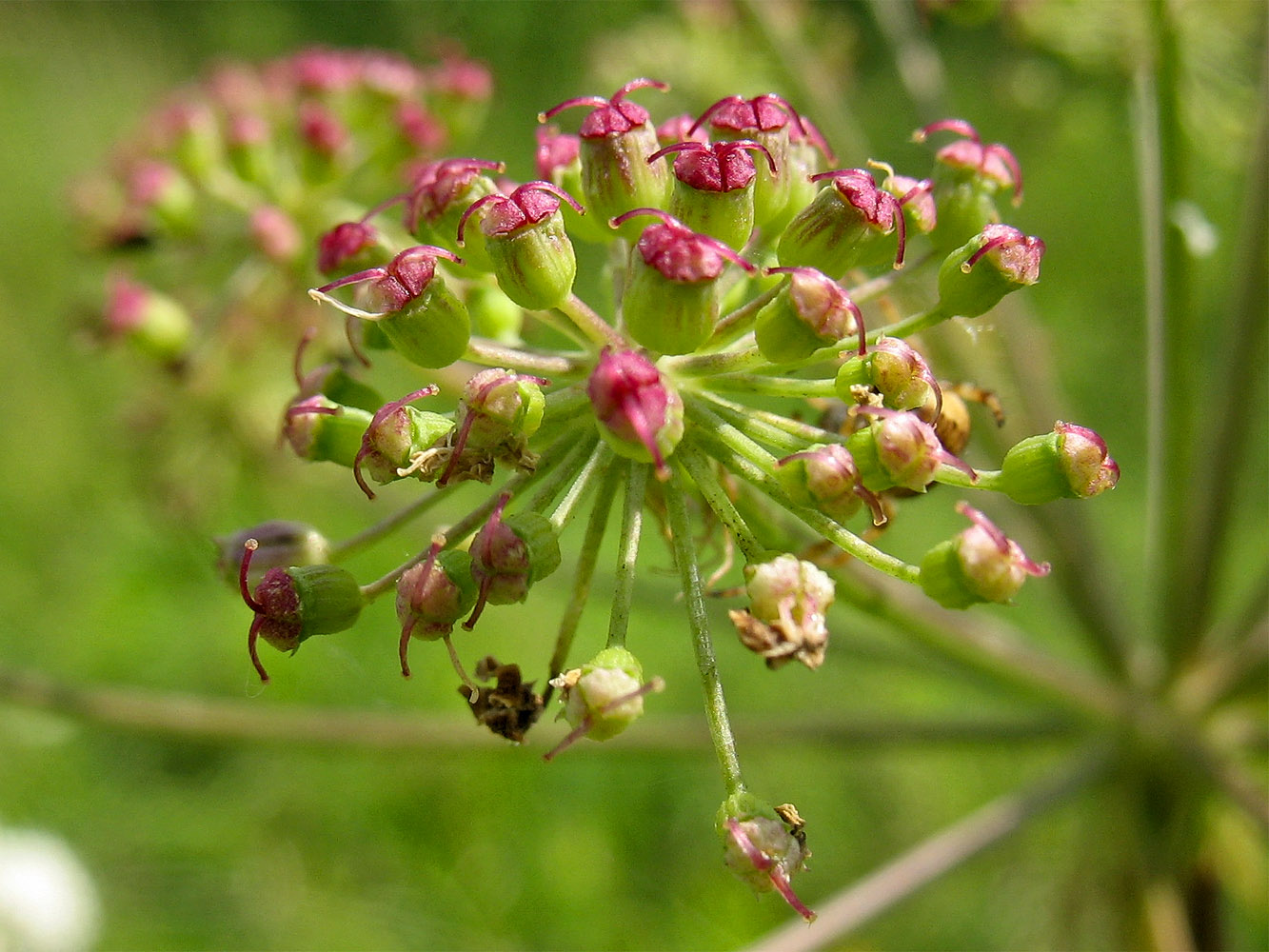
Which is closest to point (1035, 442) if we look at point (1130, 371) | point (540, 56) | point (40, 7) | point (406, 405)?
point (406, 405)

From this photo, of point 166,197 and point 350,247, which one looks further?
point 166,197

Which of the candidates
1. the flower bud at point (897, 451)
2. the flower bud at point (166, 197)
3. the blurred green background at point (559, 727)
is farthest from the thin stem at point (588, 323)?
the flower bud at point (166, 197)

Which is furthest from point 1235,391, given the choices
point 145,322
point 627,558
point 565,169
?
point 145,322

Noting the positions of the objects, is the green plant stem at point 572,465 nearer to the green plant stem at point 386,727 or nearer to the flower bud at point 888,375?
the flower bud at point 888,375

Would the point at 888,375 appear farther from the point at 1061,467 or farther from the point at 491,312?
the point at 491,312

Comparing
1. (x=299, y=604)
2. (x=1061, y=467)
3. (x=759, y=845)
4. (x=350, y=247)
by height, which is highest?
(x=350, y=247)
